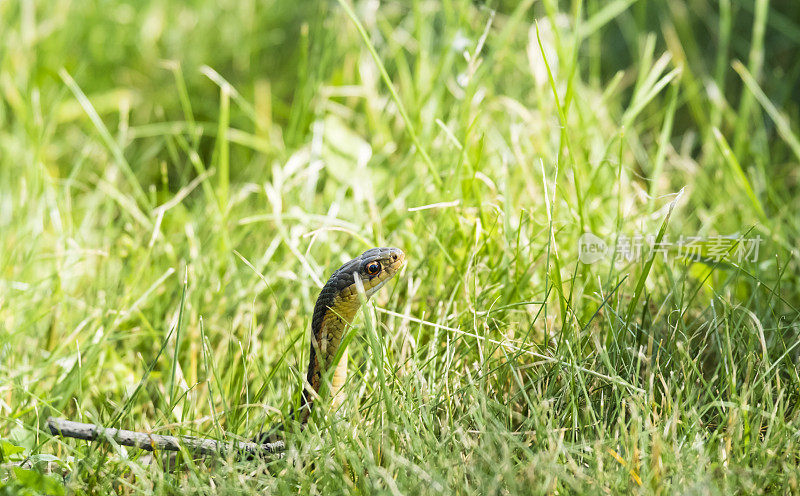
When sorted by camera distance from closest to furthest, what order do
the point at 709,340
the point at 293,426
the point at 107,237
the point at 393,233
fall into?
the point at 293,426, the point at 709,340, the point at 393,233, the point at 107,237

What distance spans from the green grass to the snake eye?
9 cm

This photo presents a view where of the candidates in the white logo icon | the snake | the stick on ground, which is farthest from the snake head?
the white logo icon

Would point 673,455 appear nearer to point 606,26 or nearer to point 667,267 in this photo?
point 667,267

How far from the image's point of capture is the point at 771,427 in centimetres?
139

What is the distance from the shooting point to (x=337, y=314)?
62.4 inches

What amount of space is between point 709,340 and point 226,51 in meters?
2.67

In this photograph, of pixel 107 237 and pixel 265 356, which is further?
pixel 107 237

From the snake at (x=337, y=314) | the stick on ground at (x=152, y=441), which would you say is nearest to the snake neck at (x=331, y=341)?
the snake at (x=337, y=314)

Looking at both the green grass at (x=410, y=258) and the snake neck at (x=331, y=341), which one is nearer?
the green grass at (x=410, y=258)

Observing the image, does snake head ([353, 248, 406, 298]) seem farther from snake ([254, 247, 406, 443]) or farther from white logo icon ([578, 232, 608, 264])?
white logo icon ([578, 232, 608, 264])

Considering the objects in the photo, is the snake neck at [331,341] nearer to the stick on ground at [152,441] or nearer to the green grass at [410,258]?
the green grass at [410,258]

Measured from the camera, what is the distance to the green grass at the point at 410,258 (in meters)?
1.43

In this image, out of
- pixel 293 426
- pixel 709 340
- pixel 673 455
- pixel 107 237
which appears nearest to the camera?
pixel 673 455

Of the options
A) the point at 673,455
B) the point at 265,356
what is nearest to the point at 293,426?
the point at 265,356
